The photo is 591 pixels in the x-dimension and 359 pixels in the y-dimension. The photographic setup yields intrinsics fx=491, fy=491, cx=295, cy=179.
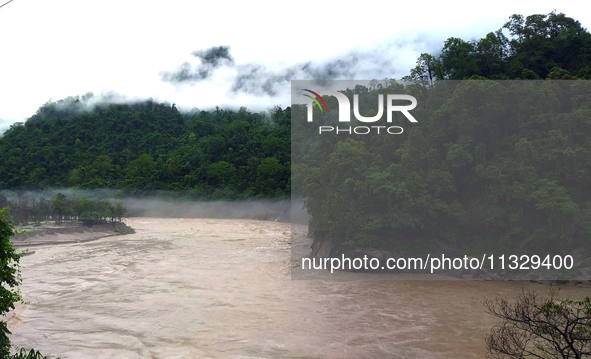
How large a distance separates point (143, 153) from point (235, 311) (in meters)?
65.6

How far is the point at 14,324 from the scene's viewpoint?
14578mm

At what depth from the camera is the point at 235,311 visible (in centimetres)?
1648

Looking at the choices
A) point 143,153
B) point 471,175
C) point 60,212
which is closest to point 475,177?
point 471,175

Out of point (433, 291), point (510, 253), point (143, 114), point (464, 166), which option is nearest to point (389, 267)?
point (433, 291)

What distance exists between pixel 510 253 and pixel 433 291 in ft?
18.2

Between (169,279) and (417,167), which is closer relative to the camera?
(169,279)

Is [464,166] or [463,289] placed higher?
[464,166]

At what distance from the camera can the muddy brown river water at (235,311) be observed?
42.4 feet

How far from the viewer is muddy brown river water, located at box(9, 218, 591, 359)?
12930 mm

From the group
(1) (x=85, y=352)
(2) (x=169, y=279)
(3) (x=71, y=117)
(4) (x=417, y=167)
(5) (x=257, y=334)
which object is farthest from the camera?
(3) (x=71, y=117)

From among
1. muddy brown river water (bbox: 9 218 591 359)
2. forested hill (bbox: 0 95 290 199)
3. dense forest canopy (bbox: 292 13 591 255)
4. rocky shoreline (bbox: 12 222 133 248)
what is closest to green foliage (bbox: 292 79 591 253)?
dense forest canopy (bbox: 292 13 591 255)

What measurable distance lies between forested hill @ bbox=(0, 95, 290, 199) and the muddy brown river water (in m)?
40.0

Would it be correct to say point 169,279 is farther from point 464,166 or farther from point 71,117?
point 71,117

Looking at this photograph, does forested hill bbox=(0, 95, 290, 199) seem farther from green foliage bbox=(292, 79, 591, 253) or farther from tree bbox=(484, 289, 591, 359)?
tree bbox=(484, 289, 591, 359)
